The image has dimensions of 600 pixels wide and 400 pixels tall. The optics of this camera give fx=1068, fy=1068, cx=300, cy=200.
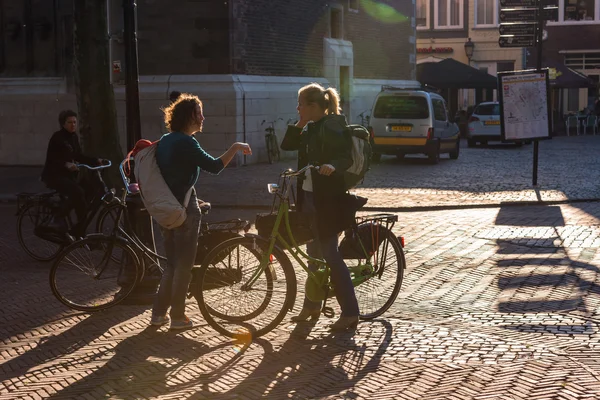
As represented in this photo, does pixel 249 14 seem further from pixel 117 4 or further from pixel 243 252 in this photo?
pixel 243 252

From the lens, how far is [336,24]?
31.5 m

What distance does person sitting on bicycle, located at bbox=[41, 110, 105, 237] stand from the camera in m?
10.5

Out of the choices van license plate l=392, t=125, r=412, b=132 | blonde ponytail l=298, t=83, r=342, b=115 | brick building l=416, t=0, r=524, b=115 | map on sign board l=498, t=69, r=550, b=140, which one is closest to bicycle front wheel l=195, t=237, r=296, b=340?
blonde ponytail l=298, t=83, r=342, b=115

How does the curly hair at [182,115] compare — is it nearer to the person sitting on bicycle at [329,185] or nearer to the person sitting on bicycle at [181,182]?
the person sitting on bicycle at [181,182]

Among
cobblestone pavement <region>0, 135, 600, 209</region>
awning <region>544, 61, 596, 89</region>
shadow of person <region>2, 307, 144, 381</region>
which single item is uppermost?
awning <region>544, 61, 596, 89</region>

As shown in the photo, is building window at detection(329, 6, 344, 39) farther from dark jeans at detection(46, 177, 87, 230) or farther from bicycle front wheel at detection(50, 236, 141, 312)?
bicycle front wheel at detection(50, 236, 141, 312)

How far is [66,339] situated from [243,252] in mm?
1283

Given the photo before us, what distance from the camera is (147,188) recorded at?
22.9 ft

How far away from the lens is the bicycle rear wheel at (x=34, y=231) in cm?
1045

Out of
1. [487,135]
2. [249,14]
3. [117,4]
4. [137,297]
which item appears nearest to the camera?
[137,297]

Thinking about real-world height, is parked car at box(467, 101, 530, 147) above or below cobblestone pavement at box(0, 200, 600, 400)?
above

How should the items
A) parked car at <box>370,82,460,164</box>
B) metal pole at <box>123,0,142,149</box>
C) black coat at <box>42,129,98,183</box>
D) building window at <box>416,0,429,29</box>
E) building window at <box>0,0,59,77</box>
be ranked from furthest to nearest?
1. building window at <box>416,0,429,29</box>
2. building window at <box>0,0,59,77</box>
3. parked car at <box>370,82,460,164</box>
4. metal pole at <box>123,0,142,149</box>
5. black coat at <box>42,129,98,183</box>

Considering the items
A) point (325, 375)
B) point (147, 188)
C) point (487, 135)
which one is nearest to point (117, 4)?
point (147, 188)

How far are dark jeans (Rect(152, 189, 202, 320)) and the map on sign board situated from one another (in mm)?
11188
